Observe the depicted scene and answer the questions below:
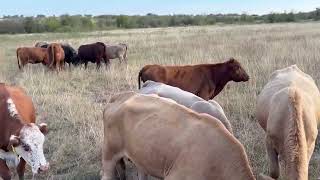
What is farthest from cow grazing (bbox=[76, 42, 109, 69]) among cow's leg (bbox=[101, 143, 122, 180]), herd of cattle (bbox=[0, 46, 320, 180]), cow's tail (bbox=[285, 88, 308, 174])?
cow's tail (bbox=[285, 88, 308, 174])

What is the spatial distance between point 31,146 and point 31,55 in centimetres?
1587

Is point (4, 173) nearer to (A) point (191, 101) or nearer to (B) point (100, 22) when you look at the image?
(A) point (191, 101)

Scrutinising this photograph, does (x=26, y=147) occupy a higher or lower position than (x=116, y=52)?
higher

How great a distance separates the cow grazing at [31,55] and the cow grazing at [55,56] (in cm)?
46

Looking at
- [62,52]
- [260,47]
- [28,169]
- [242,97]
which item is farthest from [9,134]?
[260,47]

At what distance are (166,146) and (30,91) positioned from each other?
9.36m

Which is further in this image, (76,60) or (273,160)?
(76,60)

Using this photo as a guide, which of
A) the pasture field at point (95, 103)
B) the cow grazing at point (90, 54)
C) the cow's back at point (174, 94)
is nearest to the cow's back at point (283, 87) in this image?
the pasture field at point (95, 103)

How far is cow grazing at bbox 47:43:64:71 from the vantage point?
68.7ft

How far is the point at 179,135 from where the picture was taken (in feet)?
16.6

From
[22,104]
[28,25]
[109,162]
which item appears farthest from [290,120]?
[28,25]

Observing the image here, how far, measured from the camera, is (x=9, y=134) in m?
6.97

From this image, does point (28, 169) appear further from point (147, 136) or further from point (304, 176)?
point (304, 176)

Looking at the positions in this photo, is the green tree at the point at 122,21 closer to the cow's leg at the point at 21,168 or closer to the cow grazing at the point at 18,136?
the cow grazing at the point at 18,136
